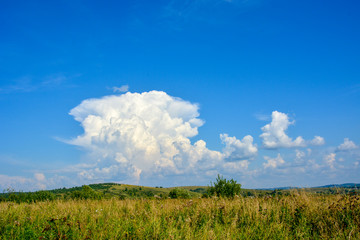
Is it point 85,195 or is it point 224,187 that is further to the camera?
point 85,195

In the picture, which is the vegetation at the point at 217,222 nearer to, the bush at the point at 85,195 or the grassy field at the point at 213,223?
the grassy field at the point at 213,223

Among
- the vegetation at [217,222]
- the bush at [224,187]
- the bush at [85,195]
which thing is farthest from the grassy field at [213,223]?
the bush at [85,195]

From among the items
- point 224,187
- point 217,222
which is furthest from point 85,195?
point 217,222

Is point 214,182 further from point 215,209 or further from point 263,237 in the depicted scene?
point 263,237

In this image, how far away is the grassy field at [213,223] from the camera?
7027 mm

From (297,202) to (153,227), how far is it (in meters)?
6.04

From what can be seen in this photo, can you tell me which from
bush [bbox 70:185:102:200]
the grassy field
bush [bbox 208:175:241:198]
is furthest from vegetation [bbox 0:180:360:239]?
bush [bbox 70:185:102:200]

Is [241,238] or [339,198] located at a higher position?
Answer: [339,198]

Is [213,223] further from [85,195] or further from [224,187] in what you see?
[85,195]

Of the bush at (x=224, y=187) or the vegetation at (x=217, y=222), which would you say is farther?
the bush at (x=224, y=187)

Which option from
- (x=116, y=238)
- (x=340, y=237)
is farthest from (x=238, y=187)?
(x=116, y=238)

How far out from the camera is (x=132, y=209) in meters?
10.7

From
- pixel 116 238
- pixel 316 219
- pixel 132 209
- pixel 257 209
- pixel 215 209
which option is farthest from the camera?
pixel 132 209

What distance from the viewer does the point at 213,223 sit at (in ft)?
28.5
